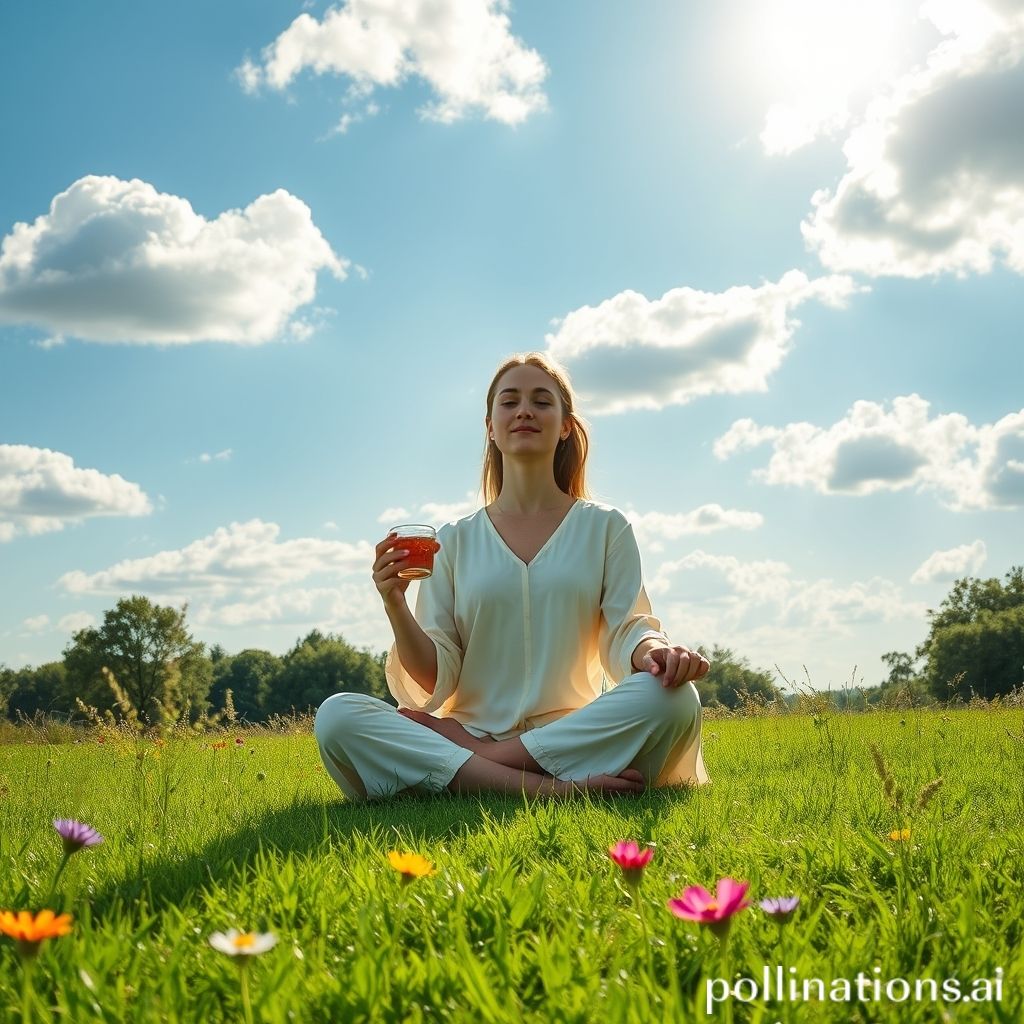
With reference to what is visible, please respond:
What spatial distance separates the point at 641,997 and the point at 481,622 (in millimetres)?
4038

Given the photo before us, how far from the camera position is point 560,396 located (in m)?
5.82

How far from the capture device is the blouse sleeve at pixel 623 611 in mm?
5156

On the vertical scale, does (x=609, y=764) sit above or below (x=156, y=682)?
above

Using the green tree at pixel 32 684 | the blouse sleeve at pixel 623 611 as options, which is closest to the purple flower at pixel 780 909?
the blouse sleeve at pixel 623 611

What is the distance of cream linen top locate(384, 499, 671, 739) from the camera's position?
535 cm

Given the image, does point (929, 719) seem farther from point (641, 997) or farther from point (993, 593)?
point (993, 593)

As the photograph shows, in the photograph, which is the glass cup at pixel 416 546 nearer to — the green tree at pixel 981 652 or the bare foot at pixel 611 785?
the bare foot at pixel 611 785

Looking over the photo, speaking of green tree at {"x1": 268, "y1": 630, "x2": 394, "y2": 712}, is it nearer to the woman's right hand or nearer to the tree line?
the tree line

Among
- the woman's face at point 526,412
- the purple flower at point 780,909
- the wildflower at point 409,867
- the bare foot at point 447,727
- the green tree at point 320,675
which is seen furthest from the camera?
the green tree at point 320,675

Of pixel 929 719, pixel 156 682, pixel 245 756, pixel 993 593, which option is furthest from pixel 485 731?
pixel 993 593

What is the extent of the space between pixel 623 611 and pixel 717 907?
3927 mm

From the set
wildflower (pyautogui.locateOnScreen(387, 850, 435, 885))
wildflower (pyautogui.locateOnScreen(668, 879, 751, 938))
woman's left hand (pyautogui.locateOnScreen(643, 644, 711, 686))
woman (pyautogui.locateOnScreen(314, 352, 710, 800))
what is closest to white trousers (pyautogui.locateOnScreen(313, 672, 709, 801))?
woman (pyautogui.locateOnScreen(314, 352, 710, 800))

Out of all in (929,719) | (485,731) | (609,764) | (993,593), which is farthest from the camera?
(993,593)

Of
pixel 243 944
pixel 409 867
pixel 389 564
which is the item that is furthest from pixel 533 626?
pixel 243 944
